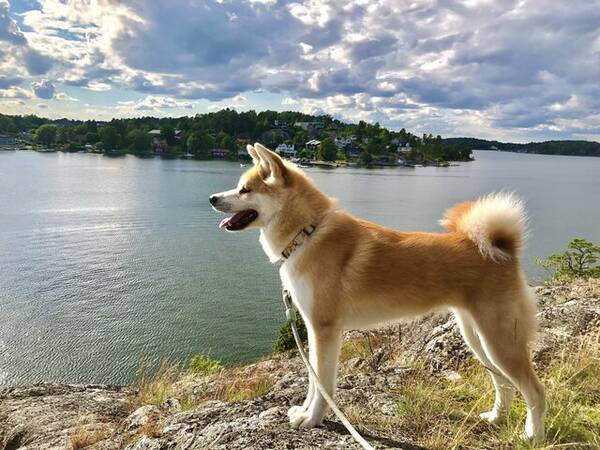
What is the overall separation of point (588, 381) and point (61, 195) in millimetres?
56118

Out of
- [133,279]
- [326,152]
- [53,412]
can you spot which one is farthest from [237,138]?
[53,412]

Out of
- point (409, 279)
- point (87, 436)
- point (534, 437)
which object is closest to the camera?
point (534, 437)

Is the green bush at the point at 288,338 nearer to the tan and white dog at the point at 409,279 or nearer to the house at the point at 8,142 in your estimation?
the tan and white dog at the point at 409,279

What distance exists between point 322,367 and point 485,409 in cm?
166

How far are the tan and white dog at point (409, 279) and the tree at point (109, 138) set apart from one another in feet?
503

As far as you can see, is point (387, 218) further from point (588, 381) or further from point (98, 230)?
point (588, 381)

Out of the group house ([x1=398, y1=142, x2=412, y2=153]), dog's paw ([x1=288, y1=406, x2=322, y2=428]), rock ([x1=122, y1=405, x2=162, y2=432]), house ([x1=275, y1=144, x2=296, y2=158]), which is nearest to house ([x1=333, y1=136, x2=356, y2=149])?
house ([x1=398, y1=142, x2=412, y2=153])

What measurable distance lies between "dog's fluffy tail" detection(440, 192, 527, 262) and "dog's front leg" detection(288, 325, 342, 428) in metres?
1.39

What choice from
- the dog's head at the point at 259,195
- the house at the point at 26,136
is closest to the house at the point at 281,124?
the house at the point at 26,136

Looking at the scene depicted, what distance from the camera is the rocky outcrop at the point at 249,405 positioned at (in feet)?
11.7

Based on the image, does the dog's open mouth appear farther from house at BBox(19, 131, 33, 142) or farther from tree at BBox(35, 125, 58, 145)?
house at BBox(19, 131, 33, 142)

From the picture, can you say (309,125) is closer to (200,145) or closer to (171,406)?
(200,145)

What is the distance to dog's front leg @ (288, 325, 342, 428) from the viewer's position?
3619mm

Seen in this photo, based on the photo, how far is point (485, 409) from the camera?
4.06 metres
